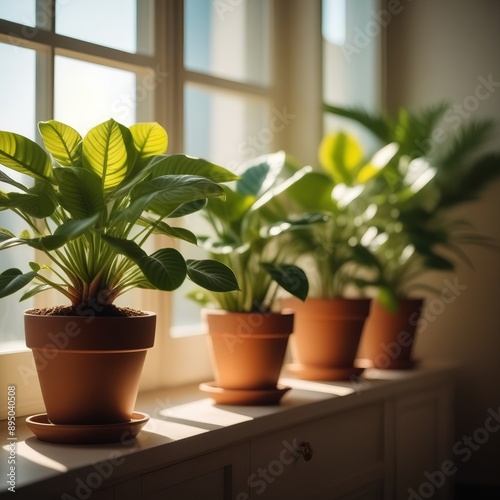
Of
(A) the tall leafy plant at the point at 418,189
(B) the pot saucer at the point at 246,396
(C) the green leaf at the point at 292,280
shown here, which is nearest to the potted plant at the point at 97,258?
(C) the green leaf at the point at 292,280

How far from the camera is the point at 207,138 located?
2.53m

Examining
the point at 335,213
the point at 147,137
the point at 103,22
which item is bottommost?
the point at 335,213

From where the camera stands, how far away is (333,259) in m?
2.52

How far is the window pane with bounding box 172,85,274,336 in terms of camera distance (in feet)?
8.05

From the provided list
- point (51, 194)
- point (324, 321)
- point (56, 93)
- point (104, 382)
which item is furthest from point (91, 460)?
point (324, 321)

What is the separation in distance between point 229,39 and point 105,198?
4.25 feet

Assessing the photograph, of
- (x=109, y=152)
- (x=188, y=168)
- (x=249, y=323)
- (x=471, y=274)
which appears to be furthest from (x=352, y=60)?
(x=109, y=152)

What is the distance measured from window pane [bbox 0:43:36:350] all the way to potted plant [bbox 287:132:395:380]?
935mm

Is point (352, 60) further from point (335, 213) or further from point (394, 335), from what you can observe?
point (394, 335)

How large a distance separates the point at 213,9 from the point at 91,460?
5.59 feet

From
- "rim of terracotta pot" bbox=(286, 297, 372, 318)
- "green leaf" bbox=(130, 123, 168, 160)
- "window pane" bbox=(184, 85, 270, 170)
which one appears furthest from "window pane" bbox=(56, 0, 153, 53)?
"rim of terracotta pot" bbox=(286, 297, 372, 318)

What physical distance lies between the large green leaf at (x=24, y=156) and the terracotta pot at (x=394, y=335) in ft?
5.10

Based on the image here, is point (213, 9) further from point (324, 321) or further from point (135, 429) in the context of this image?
point (135, 429)

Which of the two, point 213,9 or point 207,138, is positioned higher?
point 213,9
